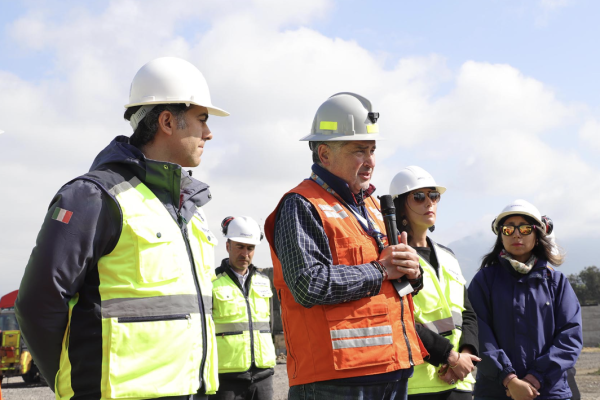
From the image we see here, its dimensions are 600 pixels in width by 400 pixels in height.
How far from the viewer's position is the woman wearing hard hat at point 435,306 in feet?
14.0

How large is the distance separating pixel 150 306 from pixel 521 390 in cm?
327

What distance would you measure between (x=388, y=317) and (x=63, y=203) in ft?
5.39

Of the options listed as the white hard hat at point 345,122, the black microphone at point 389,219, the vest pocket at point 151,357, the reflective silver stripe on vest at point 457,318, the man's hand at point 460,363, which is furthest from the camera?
the reflective silver stripe on vest at point 457,318

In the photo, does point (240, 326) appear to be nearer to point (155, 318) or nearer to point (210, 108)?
point (210, 108)

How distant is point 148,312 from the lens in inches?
107

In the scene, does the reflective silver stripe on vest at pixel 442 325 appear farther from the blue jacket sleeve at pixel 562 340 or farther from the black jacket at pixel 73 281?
the black jacket at pixel 73 281

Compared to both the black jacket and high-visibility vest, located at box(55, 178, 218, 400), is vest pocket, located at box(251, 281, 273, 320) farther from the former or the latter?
the black jacket

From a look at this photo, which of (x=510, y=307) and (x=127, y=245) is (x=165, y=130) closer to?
(x=127, y=245)

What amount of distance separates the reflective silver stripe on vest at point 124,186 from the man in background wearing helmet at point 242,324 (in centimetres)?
389

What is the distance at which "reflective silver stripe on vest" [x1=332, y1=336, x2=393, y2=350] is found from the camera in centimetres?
318

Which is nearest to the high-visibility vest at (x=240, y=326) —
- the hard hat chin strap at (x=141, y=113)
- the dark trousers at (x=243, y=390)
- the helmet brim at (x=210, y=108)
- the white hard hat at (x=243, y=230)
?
the dark trousers at (x=243, y=390)

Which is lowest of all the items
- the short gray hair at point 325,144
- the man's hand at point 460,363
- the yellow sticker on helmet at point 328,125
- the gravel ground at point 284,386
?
the gravel ground at point 284,386

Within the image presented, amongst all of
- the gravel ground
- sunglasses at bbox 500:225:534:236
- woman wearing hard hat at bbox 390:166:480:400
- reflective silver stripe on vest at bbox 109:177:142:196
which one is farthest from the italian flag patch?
the gravel ground

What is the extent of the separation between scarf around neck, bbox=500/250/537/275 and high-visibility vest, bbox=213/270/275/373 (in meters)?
2.61
